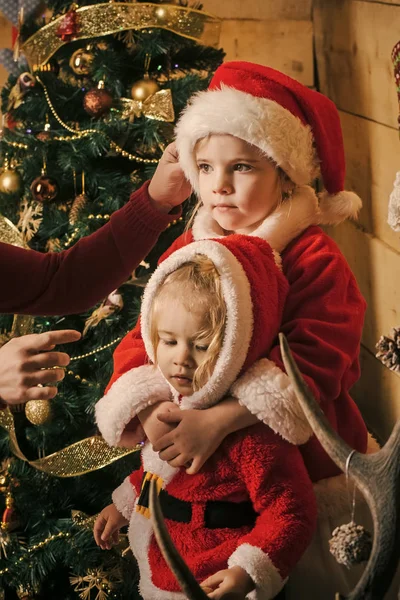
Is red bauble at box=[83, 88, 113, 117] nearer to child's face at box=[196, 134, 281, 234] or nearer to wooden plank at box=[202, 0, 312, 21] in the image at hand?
child's face at box=[196, 134, 281, 234]

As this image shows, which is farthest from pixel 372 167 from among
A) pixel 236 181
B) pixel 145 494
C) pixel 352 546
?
pixel 352 546

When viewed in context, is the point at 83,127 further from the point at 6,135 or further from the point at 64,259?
the point at 64,259

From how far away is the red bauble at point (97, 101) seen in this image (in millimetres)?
2076

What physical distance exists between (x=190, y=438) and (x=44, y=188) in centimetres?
99

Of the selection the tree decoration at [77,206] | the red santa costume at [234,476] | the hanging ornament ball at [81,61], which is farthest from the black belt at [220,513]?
the hanging ornament ball at [81,61]

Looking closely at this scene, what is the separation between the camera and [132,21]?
206cm

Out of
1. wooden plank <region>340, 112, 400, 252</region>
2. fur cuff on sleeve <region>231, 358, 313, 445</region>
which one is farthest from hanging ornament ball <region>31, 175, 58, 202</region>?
fur cuff on sleeve <region>231, 358, 313, 445</region>

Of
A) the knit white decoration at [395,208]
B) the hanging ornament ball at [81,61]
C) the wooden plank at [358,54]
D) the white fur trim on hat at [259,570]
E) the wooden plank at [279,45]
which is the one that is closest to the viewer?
the knit white decoration at [395,208]

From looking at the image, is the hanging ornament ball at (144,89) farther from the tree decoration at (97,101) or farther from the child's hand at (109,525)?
the child's hand at (109,525)

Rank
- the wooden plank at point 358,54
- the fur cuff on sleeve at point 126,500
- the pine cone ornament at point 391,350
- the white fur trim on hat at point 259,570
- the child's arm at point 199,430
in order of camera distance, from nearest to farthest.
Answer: the pine cone ornament at point 391,350 → the white fur trim on hat at point 259,570 → the child's arm at point 199,430 → the fur cuff on sleeve at point 126,500 → the wooden plank at point 358,54

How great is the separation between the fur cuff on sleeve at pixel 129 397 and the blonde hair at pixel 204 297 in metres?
0.11

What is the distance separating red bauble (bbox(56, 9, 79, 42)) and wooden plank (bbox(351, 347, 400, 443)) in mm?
1216

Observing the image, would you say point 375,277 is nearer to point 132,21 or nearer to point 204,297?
point 132,21

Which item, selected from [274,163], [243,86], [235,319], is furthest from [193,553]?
[243,86]
